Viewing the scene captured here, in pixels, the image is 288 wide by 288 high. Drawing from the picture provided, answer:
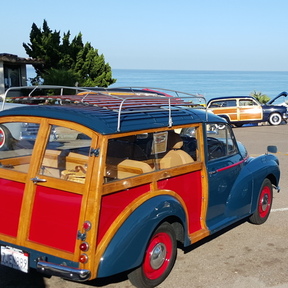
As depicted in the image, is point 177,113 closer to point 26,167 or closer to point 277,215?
point 26,167

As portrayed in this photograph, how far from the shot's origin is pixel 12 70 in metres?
25.8

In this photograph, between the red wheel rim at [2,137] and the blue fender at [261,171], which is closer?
the red wheel rim at [2,137]

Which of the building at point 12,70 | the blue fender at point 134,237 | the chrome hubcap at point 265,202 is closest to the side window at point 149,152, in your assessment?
the blue fender at point 134,237

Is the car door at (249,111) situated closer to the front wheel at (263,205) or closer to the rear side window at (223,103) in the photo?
the rear side window at (223,103)

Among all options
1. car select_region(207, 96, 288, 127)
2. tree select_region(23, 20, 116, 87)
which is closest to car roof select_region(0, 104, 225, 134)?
car select_region(207, 96, 288, 127)

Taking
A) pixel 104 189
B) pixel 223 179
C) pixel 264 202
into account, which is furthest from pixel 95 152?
pixel 264 202

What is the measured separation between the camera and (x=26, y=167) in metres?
4.71

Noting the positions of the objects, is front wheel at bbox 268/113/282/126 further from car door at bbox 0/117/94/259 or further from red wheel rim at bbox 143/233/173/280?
car door at bbox 0/117/94/259

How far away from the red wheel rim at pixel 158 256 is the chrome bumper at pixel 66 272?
0.78 metres

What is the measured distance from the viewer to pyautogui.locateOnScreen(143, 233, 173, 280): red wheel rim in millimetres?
4805

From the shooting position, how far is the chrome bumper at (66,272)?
4168mm

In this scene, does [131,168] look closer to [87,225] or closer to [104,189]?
[104,189]

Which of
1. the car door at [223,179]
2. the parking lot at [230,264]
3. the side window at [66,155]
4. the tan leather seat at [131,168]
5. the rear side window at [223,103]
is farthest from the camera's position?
the rear side window at [223,103]

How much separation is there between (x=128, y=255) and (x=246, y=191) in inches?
94.8
